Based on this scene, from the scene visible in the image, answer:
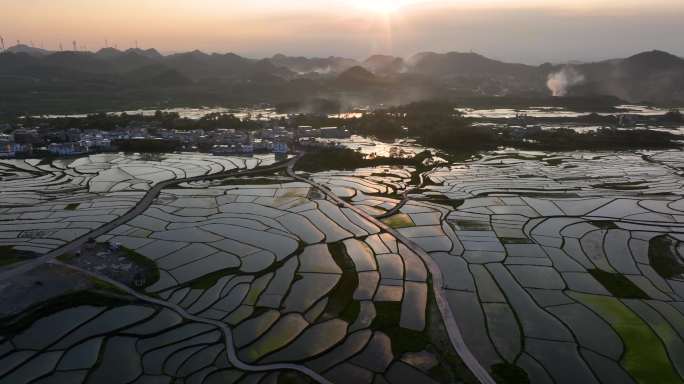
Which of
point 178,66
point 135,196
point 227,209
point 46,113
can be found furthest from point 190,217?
point 178,66

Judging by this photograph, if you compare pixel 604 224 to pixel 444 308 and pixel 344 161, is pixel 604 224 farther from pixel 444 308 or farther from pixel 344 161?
pixel 344 161

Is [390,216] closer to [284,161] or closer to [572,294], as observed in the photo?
[572,294]

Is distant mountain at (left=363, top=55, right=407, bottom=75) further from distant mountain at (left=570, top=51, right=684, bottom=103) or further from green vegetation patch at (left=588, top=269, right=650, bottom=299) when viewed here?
green vegetation patch at (left=588, top=269, right=650, bottom=299)

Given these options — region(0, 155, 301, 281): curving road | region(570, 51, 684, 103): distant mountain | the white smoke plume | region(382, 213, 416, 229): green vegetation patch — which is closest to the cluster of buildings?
region(0, 155, 301, 281): curving road

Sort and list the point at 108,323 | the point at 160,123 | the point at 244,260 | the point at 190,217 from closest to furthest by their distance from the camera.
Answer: the point at 108,323 → the point at 244,260 → the point at 190,217 → the point at 160,123

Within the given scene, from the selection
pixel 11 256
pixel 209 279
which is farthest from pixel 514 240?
pixel 11 256

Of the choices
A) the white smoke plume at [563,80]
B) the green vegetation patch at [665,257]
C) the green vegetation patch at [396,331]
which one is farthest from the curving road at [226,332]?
the white smoke plume at [563,80]

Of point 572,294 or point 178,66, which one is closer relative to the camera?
point 572,294
